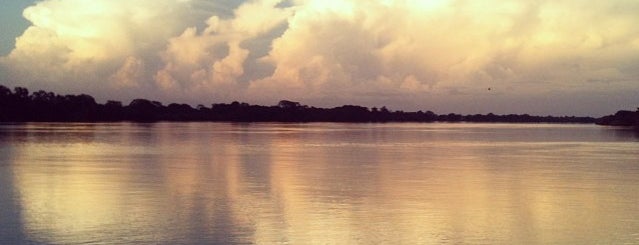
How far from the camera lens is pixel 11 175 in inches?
693

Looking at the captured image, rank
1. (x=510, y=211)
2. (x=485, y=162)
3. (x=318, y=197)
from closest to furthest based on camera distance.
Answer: (x=510, y=211) → (x=318, y=197) → (x=485, y=162)

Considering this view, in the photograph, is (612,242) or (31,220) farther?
(31,220)

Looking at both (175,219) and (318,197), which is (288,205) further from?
(175,219)

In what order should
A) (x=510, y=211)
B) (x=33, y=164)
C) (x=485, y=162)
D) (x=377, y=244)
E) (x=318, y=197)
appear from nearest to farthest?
(x=377, y=244)
(x=510, y=211)
(x=318, y=197)
(x=33, y=164)
(x=485, y=162)

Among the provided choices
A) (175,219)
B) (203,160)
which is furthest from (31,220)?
(203,160)

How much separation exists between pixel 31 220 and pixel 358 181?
8044mm

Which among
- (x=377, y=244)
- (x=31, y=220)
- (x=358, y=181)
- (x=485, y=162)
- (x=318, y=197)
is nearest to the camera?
(x=377, y=244)

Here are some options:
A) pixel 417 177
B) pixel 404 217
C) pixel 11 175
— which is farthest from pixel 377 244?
pixel 11 175

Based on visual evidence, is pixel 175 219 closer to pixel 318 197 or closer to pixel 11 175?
pixel 318 197

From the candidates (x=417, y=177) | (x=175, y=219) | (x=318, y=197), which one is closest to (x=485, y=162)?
(x=417, y=177)

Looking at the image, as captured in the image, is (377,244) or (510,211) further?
(510,211)

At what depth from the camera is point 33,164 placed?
21.4 metres

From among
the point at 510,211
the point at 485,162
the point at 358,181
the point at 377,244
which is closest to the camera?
the point at 377,244

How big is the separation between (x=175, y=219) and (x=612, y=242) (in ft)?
19.5
